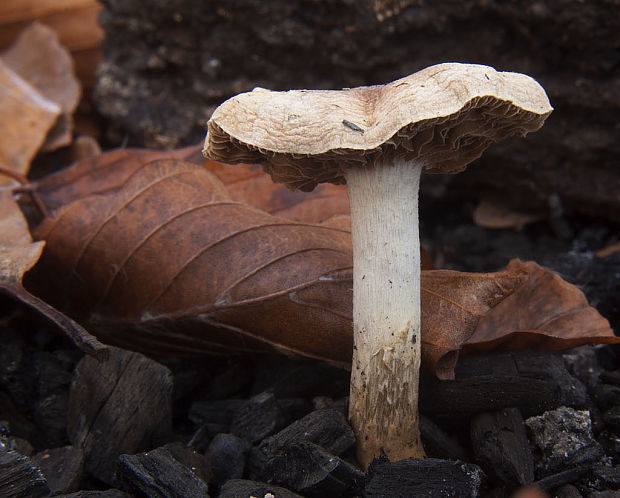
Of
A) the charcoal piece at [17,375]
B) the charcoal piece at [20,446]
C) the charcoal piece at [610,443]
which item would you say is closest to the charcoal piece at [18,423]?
the charcoal piece at [17,375]

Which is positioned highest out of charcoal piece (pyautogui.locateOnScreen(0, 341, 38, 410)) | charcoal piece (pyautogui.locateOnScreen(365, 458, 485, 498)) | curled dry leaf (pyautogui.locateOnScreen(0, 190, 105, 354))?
curled dry leaf (pyautogui.locateOnScreen(0, 190, 105, 354))

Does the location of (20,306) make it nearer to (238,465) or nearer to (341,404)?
(238,465)

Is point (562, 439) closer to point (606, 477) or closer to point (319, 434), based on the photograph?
point (606, 477)

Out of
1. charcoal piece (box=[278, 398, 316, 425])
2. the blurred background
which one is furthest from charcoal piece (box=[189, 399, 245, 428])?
the blurred background

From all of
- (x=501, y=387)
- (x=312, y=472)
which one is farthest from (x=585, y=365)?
(x=312, y=472)

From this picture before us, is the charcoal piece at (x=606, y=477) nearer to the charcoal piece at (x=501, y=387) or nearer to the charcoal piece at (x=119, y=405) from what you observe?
the charcoal piece at (x=501, y=387)

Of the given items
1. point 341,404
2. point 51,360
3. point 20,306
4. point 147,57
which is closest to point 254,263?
point 341,404

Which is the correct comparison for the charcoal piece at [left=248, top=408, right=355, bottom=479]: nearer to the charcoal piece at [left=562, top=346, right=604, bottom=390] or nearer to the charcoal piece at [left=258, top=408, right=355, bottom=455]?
the charcoal piece at [left=258, top=408, right=355, bottom=455]
